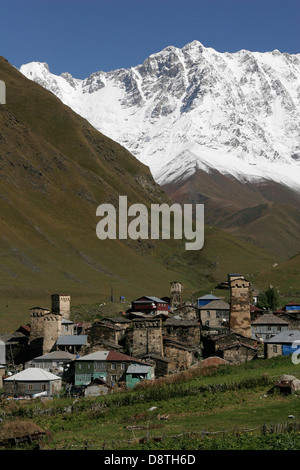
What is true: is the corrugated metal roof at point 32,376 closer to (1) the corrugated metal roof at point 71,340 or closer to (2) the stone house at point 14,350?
(1) the corrugated metal roof at point 71,340

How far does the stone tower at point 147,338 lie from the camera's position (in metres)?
78.1

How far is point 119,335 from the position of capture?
90.1m

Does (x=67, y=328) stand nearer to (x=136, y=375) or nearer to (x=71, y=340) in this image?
(x=71, y=340)

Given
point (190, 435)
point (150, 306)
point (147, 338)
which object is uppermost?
point (150, 306)

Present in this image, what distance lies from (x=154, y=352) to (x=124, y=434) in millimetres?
31481

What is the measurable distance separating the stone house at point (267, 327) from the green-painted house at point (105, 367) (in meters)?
25.1

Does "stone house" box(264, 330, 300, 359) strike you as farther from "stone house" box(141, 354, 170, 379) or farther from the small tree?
the small tree

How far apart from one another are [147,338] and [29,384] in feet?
47.0

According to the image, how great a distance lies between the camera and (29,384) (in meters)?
71.4

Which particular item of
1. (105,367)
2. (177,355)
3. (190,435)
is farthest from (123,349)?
(190,435)

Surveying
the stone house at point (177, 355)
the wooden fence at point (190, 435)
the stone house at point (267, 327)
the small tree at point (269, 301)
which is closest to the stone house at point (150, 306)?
the small tree at point (269, 301)

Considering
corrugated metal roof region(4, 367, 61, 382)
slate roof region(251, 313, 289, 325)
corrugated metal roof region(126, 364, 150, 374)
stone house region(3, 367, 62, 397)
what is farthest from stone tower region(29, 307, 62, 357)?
slate roof region(251, 313, 289, 325)

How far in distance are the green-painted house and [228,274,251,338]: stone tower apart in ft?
57.8
